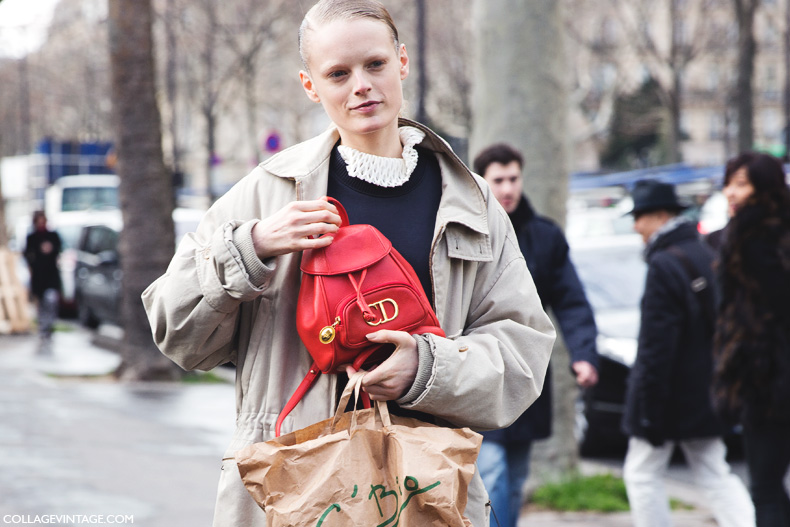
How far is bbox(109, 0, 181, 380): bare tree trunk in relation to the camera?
435 inches

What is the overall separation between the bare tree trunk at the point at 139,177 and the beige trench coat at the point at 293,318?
8.90 meters

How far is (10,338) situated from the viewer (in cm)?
1633

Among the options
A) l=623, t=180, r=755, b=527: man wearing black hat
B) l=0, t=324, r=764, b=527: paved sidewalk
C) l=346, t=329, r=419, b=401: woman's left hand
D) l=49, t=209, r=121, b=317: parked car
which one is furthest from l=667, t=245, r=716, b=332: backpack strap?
l=49, t=209, r=121, b=317: parked car

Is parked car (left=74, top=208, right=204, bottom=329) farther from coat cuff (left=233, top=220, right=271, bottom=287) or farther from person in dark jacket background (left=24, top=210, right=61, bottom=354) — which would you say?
coat cuff (left=233, top=220, right=271, bottom=287)

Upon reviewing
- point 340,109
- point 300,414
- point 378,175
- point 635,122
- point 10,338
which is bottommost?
point 10,338

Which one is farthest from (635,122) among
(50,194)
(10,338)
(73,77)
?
(10,338)

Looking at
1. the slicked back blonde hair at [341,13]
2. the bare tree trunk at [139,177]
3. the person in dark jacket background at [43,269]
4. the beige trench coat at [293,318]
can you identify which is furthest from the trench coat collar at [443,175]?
the person in dark jacket background at [43,269]

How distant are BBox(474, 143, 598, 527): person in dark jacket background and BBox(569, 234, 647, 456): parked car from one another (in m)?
3.04

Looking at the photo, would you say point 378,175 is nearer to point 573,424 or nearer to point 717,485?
point 717,485

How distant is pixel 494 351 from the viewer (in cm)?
233

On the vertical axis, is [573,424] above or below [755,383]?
below

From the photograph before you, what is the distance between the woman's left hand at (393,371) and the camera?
2152mm

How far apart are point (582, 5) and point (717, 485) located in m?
31.0

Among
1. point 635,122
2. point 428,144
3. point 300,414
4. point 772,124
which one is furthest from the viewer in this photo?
point 772,124
